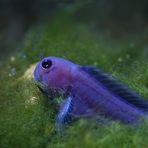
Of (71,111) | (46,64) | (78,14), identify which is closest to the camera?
(71,111)

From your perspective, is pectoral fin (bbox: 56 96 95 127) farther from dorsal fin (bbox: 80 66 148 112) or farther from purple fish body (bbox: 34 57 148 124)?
dorsal fin (bbox: 80 66 148 112)

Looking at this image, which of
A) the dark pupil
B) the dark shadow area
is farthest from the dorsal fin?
the dark shadow area

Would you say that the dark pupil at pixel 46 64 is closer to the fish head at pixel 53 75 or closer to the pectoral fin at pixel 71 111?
the fish head at pixel 53 75

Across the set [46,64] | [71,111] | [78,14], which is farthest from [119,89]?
[78,14]

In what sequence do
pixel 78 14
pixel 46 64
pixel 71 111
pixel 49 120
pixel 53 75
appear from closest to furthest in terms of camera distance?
pixel 49 120 → pixel 71 111 → pixel 53 75 → pixel 46 64 → pixel 78 14

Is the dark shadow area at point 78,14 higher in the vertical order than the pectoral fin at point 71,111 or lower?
lower

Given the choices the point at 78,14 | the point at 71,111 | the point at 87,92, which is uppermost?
the point at 87,92

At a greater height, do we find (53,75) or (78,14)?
(53,75)

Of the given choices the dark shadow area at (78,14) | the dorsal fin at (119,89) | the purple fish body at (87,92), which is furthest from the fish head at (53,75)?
the dark shadow area at (78,14)

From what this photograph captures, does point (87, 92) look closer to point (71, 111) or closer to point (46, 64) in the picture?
point (71, 111)
